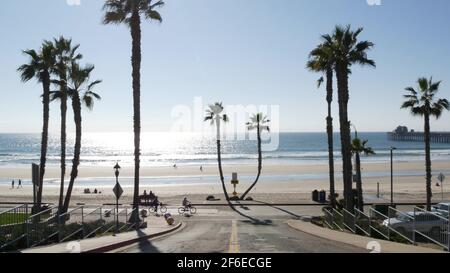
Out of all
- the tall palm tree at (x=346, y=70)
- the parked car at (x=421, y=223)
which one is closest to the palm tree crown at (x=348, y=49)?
the tall palm tree at (x=346, y=70)

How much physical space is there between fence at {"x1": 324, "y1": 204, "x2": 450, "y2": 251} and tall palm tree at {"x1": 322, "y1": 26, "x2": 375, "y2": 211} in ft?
11.5

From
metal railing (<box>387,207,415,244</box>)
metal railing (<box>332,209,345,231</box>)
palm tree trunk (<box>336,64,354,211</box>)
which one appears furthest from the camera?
palm tree trunk (<box>336,64,354,211</box>)

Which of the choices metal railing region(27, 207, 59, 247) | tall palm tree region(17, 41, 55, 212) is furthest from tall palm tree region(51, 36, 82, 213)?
metal railing region(27, 207, 59, 247)

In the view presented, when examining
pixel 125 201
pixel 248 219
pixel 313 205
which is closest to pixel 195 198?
pixel 125 201

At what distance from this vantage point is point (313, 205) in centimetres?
4444

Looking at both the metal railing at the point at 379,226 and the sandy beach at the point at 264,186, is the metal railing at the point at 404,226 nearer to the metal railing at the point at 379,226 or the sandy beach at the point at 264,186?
the metal railing at the point at 379,226

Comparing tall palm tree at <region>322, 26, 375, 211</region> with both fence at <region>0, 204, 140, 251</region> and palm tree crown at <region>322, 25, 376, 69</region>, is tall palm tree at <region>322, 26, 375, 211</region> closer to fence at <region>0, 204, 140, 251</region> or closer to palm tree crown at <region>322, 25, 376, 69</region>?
palm tree crown at <region>322, 25, 376, 69</region>

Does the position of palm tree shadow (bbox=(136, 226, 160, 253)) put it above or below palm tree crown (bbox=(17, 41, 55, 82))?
below

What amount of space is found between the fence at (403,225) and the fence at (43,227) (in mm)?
12249

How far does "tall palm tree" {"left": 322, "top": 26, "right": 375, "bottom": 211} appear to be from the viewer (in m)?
29.1

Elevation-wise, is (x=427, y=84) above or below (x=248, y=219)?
above

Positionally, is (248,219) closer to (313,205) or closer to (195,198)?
(313,205)

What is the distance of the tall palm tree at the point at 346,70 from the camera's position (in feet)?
95.4
